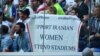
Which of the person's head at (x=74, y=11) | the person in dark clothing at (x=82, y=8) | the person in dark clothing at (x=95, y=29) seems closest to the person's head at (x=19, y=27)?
the person's head at (x=74, y=11)

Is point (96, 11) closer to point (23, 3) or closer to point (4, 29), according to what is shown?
point (23, 3)

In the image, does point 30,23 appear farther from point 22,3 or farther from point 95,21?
point 95,21

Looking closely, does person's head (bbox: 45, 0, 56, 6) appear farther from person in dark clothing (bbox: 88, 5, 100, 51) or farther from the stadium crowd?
person in dark clothing (bbox: 88, 5, 100, 51)

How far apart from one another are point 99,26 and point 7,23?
5.95ft

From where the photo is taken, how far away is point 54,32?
30.9 ft

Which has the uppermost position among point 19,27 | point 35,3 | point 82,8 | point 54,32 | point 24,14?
point 35,3

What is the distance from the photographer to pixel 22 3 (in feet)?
30.7

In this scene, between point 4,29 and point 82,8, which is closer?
point 82,8

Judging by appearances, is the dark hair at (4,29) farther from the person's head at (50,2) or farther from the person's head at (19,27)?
the person's head at (50,2)

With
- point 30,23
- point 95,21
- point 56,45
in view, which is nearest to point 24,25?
point 30,23

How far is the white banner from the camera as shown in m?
9.42

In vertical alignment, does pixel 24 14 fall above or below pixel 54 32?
above

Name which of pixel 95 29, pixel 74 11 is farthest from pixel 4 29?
pixel 95 29

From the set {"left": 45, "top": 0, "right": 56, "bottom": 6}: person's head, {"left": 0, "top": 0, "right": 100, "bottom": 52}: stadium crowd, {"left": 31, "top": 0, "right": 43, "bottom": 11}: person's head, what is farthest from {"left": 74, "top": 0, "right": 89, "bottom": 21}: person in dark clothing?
{"left": 31, "top": 0, "right": 43, "bottom": 11}: person's head
